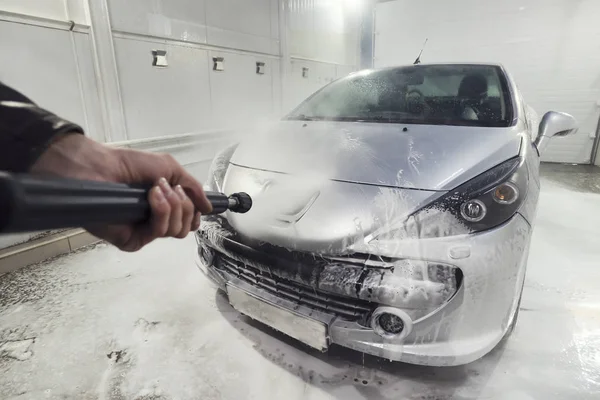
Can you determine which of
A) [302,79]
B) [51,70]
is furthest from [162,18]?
[302,79]

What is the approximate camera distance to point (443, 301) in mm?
1155

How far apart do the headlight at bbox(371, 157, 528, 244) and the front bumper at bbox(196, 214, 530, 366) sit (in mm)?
33

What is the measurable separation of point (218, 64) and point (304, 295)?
3.27 metres

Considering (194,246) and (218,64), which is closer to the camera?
(194,246)

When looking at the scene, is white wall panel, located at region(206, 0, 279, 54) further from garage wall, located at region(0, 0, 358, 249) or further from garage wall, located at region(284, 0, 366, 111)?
garage wall, located at region(284, 0, 366, 111)

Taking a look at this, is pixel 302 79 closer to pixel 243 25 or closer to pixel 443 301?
pixel 243 25

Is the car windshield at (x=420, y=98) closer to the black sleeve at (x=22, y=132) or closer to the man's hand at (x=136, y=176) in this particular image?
the man's hand at (x=136, y=176)

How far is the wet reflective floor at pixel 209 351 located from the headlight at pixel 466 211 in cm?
70

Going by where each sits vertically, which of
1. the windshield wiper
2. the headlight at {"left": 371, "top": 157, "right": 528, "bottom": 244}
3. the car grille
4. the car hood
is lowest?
the car grille

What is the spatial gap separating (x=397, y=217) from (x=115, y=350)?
4.88 feet

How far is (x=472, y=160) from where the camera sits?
1319 millimetres

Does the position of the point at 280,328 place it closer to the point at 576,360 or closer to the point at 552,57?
the point at 576,360

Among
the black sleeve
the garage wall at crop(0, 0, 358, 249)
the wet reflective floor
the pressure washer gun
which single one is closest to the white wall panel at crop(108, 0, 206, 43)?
the garage wall at crop(0, 0, 358, 249)

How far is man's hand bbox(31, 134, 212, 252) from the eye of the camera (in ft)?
2.40
